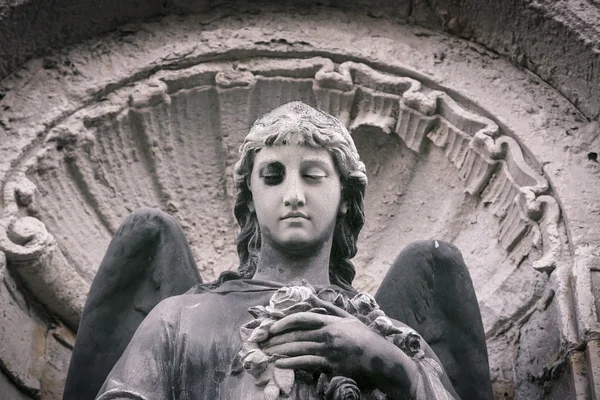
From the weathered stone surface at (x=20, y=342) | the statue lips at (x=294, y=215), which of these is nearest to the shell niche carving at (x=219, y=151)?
the weathered stone surface at (x=20, y=342)

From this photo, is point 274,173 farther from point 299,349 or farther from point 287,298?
point 299,349

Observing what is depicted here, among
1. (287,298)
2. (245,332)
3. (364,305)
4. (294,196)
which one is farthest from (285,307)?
(294,196)

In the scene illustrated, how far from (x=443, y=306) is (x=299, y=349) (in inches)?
37.3

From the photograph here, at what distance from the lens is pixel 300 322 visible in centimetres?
376

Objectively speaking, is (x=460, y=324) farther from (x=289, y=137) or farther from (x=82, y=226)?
(x=82, y=226)

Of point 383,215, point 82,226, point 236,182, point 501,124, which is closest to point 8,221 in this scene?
point 82,226

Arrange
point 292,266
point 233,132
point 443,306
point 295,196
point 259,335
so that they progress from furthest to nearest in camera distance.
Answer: point 233,132
point 443,306
point 292,266
point 295,196
point 259,335

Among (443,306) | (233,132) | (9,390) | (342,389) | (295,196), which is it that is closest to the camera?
(342,389)

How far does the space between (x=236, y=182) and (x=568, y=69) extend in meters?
1.67

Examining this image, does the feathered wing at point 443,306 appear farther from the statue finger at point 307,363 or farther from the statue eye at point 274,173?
the statue finger at point 307,363

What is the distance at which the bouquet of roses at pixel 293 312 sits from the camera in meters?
3.71

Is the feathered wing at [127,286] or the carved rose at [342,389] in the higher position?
the feathered wing at [127,286]

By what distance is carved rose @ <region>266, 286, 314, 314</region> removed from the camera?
384 centimetres

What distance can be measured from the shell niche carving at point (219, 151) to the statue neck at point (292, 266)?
1198 millimetres
